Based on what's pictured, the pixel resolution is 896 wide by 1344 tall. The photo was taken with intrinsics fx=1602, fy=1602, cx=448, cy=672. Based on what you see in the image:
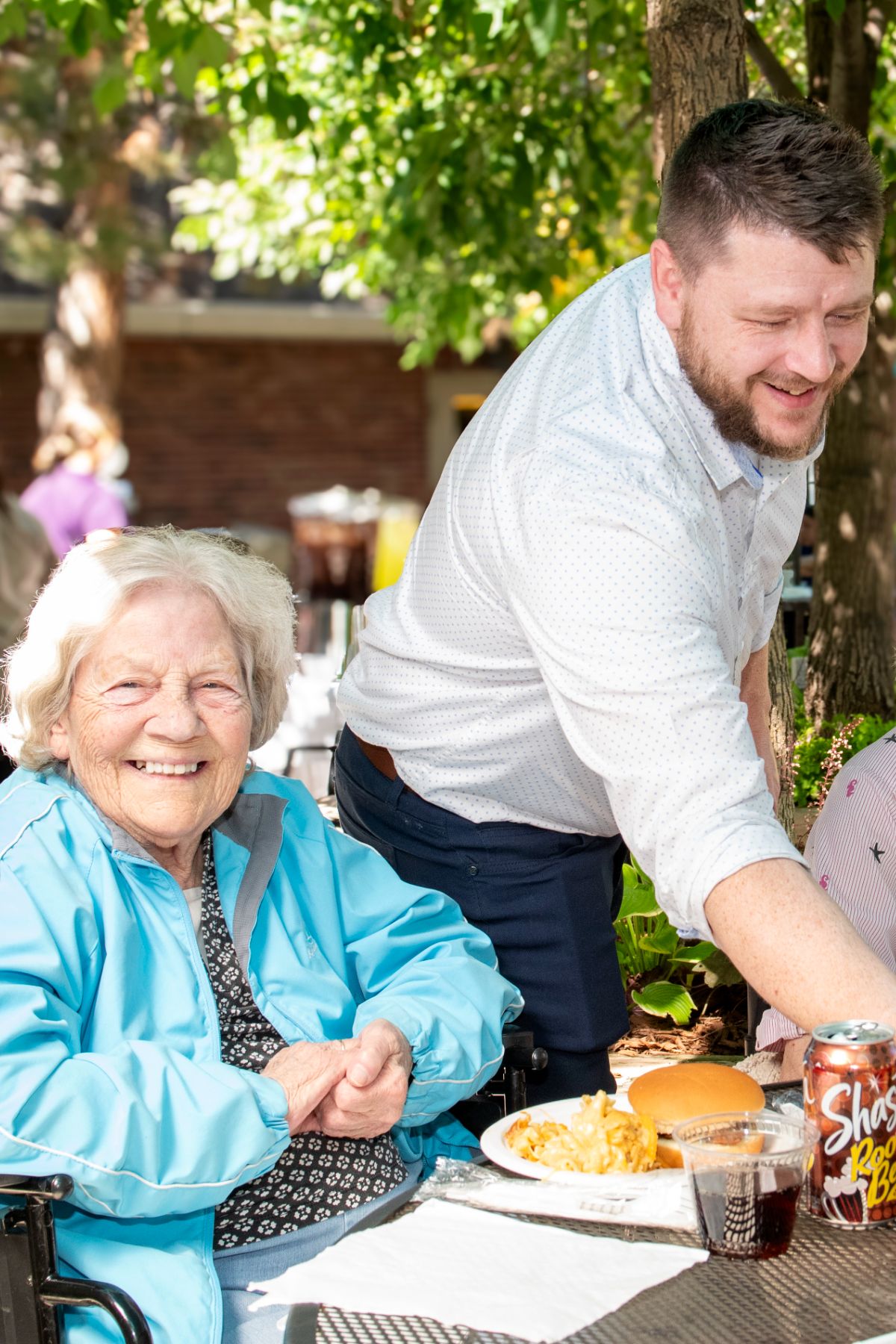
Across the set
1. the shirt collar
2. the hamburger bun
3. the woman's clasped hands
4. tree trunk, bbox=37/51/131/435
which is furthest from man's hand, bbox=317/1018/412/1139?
tree trunk, bbox=37/51/131/435

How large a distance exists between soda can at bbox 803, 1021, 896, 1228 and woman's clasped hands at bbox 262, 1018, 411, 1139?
2.20ft

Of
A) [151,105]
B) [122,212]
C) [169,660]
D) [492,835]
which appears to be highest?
[151,105]

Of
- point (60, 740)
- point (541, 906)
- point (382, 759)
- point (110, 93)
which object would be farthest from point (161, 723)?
point (110, 93)

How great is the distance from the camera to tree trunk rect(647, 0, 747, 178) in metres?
3.56

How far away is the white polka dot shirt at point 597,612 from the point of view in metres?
1.83

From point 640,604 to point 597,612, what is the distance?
54mm

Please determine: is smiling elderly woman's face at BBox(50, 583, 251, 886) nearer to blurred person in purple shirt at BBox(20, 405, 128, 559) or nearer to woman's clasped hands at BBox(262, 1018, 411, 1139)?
woman's clasped hands at BBox(262, 1018, 411, 1139)

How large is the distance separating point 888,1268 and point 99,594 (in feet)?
4.49

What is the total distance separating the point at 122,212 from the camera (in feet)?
43.4

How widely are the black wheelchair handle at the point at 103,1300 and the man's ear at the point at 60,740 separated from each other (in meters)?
0.75

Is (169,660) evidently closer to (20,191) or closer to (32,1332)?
(32,1332)

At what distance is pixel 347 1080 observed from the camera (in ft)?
6.87

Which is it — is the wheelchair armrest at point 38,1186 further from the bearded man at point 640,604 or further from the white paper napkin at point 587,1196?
the bearded man at point 640,604

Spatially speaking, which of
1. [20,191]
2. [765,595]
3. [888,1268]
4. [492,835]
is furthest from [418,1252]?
[20,191]
